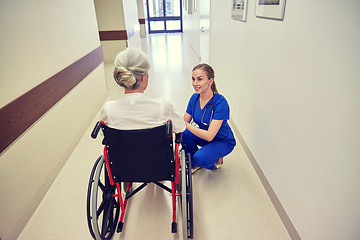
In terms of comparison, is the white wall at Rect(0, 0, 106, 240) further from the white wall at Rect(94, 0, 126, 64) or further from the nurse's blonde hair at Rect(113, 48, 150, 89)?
the white wall at Rect(94, 0, 126, 64)

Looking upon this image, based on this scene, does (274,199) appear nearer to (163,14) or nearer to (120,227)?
(120,227)

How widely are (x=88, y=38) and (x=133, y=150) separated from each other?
2419 mm

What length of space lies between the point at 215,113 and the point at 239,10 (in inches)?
51.7

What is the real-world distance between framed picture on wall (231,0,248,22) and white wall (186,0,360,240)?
0.12m

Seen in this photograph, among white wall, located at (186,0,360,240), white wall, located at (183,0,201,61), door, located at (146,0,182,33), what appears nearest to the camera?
white wall, located at (186,0,360,240)

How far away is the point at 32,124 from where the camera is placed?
177cm

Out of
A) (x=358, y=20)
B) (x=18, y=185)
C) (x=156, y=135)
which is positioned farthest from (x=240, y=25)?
(x=18, y=185)

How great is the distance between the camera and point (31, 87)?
1780mm

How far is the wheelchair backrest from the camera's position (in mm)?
1211

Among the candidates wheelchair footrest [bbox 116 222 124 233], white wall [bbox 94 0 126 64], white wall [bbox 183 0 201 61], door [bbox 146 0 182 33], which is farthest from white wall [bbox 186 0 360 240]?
door [bbox 146 0 182 33]

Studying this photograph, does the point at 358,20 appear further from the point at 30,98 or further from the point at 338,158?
the point at 30,98

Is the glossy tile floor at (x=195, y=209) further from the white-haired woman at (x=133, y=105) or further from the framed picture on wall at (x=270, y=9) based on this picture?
the framed picture on wall at (x=270, y=9)

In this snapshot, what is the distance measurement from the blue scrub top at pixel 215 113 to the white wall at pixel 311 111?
0.32 meters

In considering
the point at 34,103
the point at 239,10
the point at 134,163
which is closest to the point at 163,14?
the point at 239,10
